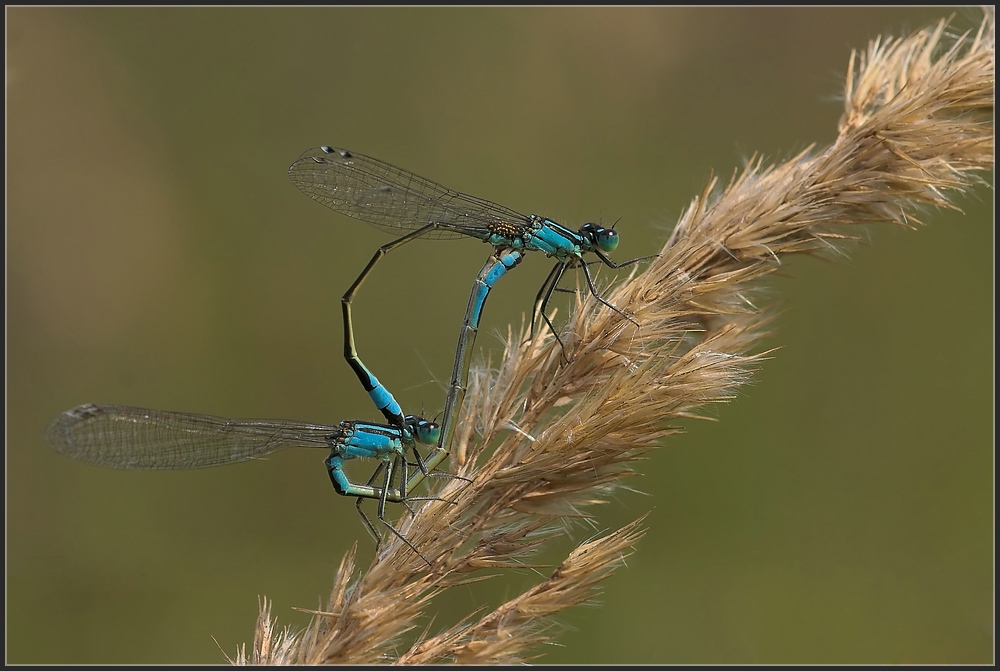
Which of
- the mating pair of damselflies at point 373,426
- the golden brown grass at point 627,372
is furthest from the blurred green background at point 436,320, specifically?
the golden brown grass at point 627,372

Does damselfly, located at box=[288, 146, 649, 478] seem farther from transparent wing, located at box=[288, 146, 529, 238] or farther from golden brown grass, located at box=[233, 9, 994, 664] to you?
golden brown grass, located at box=[233, 9, 994, 664]

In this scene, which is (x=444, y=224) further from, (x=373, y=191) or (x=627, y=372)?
(x=627, y=372)

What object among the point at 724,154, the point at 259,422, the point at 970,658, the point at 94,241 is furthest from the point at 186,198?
the point at 970,658

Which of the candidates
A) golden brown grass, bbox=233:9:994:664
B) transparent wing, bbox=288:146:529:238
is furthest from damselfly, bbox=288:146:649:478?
golden brown grass, bbox=233:9:994:664

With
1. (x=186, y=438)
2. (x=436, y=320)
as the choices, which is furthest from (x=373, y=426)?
(x=436, y=320)

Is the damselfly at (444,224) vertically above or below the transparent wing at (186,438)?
above

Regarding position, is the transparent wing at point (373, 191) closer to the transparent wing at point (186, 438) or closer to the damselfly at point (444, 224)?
the damselfly at point (444, 224)

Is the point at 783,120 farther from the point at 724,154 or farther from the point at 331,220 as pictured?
the point at 331,220

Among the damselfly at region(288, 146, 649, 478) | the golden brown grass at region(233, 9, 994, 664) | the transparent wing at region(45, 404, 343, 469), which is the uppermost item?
the damselfly at region(288, 146, 649, 478)
